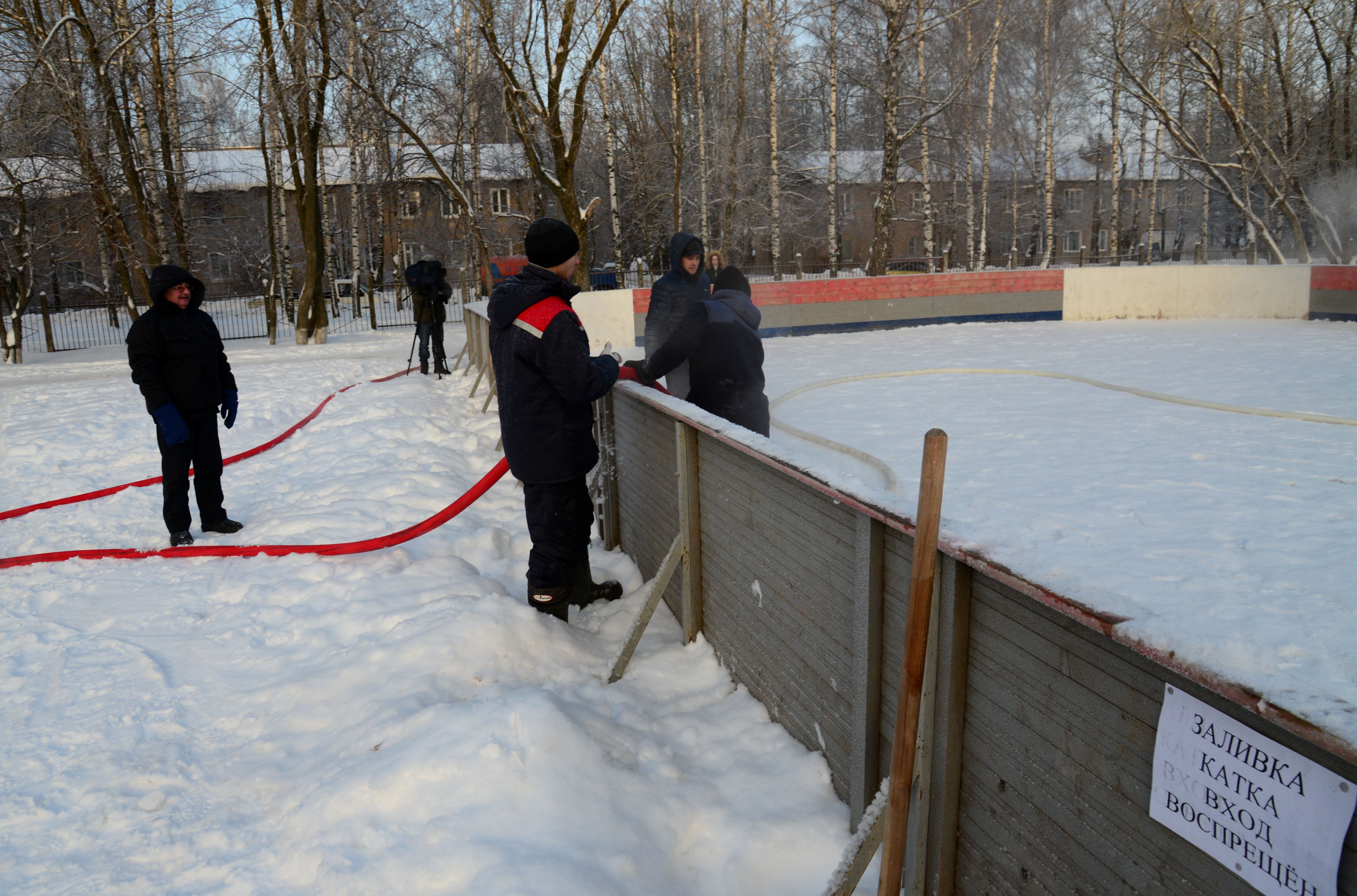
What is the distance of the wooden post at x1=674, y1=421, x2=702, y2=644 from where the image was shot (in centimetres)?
341

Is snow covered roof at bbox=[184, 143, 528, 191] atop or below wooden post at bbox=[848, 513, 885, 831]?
atop

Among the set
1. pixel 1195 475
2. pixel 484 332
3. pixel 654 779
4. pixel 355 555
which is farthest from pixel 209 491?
pixel 1195 475

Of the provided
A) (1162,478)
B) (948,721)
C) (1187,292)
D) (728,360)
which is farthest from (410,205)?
(948,721)

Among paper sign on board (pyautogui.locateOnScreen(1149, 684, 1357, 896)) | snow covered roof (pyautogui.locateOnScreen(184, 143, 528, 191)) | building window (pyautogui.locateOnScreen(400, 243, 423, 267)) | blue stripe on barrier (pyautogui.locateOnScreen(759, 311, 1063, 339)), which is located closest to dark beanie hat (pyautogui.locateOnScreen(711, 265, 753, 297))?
paper sign on board (pyautogui.locateOnScreen(1149, 684, 1357, 896))

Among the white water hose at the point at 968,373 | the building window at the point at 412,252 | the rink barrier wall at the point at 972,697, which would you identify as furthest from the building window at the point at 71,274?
the rink barrier wall at the point at 972,697

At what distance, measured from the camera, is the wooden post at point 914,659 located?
162 cm

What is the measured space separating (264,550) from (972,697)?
392 cm

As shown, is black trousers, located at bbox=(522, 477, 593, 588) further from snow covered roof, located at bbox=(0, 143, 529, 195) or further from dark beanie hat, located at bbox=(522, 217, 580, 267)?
snow covered roof, located at bbox=(0, 143, 529, 195)

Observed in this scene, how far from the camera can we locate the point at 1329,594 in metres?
3.27

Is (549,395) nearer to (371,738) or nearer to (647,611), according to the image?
(647,611)

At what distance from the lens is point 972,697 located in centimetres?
177

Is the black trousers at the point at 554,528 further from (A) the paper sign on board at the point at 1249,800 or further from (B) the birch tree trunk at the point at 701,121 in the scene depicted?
(B) the birch tree trunk at the point at 701,121

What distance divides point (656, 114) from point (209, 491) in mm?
24733

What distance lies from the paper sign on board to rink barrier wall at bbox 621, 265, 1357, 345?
1426cm
